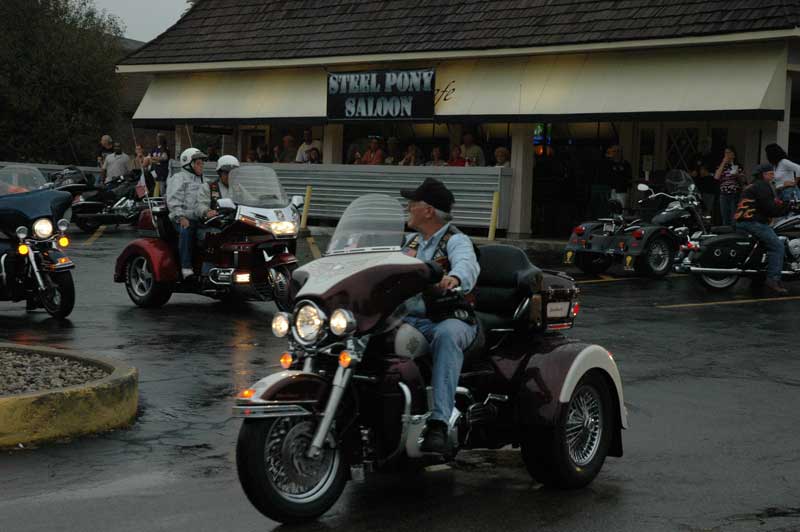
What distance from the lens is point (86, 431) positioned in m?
7.79

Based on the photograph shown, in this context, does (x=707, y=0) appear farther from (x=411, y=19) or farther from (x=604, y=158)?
(x=411, y=19)

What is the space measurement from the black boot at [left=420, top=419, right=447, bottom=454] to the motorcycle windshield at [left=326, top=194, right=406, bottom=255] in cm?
88

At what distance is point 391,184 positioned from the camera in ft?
87.9

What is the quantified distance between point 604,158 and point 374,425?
20.3 meters

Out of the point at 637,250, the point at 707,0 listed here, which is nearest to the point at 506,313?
the point at 637,250

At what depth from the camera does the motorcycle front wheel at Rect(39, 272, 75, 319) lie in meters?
13.1

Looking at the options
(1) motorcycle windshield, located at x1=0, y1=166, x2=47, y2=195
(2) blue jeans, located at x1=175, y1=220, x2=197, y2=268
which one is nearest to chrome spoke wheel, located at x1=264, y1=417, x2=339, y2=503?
(1) motorcycle windshield, located at x1=0, y1=166, x2=47, y2=195

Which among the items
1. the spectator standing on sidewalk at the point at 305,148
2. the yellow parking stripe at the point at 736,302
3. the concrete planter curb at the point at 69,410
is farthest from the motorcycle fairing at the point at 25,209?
the spectator standing on sidewalk at the point at 305,148

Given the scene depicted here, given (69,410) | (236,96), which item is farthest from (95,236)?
(69,410)

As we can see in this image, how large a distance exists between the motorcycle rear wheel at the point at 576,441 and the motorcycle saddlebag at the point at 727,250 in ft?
33.9

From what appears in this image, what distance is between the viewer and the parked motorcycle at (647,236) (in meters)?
18.5

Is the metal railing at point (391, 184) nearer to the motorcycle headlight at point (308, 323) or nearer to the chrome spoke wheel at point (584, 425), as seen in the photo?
the chrome spoke wheel at point (584, 425)

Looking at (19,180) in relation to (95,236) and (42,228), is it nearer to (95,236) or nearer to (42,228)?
(42,228)

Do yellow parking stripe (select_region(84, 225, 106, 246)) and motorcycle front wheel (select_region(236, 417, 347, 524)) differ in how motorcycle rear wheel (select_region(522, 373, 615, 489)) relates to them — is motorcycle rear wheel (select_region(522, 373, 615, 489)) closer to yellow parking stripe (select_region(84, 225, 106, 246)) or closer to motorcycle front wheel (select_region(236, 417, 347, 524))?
motorcycle front wheel (select_region(236, 417, 347, 524))
